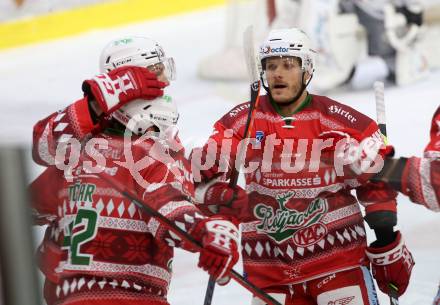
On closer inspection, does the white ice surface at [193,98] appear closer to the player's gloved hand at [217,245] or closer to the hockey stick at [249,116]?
the hockey stick at [249,116]

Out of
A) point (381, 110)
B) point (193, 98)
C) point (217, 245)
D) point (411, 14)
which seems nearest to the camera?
point (217, 245)

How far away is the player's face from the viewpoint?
8.55 feet

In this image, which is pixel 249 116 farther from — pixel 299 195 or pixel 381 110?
pixel 381 110

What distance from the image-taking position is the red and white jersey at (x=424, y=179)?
2.37m

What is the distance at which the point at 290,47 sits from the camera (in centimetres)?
263

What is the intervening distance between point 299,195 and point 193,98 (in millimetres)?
3093

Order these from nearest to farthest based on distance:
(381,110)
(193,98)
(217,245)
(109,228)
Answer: (217,245) < (109,228) < (381,110) < (193,98)

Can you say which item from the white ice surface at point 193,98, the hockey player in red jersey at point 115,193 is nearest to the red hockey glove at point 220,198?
the hockey player in red jersey at point 115,193

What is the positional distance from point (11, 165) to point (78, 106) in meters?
0.97

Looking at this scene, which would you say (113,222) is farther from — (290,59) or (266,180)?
(290,59)

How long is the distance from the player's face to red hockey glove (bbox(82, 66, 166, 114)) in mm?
375

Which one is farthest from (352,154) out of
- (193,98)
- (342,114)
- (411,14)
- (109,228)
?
(411,14)

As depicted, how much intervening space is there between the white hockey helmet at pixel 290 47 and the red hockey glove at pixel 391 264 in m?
0.49

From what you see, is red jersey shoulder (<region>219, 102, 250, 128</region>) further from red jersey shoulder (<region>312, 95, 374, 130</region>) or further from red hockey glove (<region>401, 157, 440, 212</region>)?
red hockey glove (<region>401, 157, 440, 212</region>)
